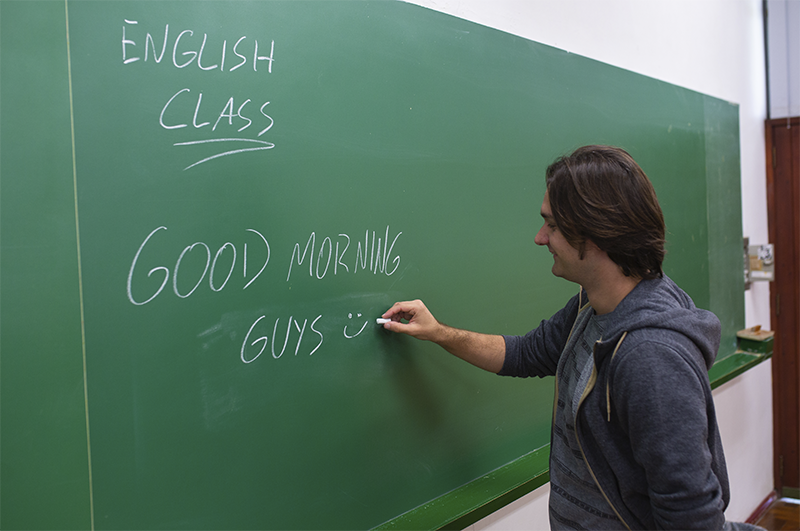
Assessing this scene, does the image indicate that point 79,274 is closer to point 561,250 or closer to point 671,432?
point 561,250

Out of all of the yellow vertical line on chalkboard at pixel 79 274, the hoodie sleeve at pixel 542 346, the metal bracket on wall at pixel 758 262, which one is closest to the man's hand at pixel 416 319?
the hoodie sleeve at pixel 542 346

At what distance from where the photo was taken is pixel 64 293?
875 mm

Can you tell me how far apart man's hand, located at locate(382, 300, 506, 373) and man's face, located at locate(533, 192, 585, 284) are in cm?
32

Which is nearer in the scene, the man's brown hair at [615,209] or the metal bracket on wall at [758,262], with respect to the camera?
the man's brown hair at [615,209]

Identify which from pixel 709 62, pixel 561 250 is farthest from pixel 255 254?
pixel 709 62

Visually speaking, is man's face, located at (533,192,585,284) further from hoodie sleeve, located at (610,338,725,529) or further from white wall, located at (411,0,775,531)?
white wall, located at (411,0,775,531)

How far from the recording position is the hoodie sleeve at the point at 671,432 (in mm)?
880

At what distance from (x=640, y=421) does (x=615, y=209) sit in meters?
0.39

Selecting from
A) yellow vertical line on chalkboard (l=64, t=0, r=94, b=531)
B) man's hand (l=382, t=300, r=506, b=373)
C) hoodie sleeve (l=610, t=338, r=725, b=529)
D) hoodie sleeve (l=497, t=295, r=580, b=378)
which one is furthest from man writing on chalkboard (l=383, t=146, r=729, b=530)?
yellow vertical line on chalkboard (l=64, t=0, r=94, b=531)

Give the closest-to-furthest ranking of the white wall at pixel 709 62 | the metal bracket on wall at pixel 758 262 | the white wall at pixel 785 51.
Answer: the white wall at pixel 709 62, the metal bracket on wall at pixel 758 262, the white wall at pixel 785 51

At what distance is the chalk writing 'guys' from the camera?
0.94 m

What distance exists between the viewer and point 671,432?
34.8 inches

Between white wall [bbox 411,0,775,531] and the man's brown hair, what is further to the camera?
white wall [bbox 411,0,775,531]

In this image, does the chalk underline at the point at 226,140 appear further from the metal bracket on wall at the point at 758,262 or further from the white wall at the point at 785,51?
the white wall at the point at 785,51
